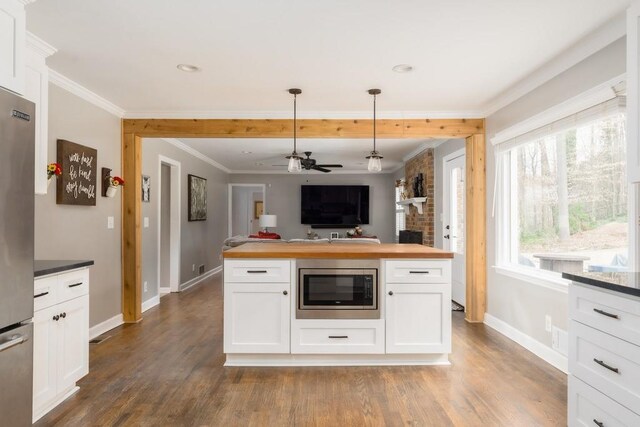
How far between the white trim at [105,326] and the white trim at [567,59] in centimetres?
447

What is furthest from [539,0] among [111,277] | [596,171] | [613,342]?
[111,277]

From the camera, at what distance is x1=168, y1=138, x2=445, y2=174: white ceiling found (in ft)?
19.6

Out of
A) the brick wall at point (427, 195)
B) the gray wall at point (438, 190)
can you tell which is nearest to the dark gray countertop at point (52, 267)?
the gray wall at point (438, 190)

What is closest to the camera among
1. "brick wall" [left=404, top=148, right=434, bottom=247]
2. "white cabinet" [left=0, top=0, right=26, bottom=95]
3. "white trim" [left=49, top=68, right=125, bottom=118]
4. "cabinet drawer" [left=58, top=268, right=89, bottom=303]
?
"white cabinet" [left=0, top=0, right=26, bottom=95]

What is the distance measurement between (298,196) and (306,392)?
7.05 m

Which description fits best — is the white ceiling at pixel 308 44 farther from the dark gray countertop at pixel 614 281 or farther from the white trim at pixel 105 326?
the white trim at pixel 105 326

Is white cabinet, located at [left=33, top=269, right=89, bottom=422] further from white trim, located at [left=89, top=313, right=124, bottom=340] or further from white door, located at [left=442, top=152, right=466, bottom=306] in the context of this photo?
white door, located at [left=442, top=152, right=466, bottom=306]

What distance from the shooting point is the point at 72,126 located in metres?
3.41

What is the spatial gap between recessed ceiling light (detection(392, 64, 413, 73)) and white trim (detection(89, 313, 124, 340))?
3582 millimetres

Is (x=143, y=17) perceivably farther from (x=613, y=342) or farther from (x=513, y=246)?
(x=513, y=246)

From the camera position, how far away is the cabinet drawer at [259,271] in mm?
2906

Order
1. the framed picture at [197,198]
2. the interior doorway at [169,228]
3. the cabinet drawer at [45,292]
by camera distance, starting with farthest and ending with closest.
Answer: the framed picture at [197,198] → the interior doorway at [169,228] → the cabinet drawer at [45,292]

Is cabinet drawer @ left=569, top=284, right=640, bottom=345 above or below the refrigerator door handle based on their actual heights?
above

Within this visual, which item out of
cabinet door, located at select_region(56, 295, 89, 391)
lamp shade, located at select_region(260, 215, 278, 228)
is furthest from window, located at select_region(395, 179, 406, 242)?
cabinet door, located at select_region(56, 295, 89, 391)
